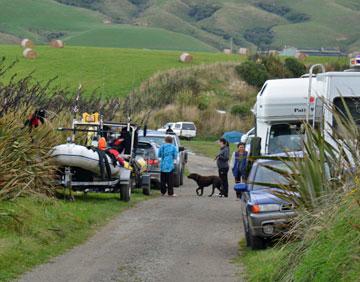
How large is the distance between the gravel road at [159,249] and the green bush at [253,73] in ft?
166

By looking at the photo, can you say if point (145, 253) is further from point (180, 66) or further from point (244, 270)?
point (180, 66)

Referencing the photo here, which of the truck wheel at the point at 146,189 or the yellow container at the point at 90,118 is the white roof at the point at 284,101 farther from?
the truck wheel at the point at 146,189

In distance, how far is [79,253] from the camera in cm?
1563

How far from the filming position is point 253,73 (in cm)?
7444

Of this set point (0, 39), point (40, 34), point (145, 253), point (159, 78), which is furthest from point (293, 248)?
point (40, 34)

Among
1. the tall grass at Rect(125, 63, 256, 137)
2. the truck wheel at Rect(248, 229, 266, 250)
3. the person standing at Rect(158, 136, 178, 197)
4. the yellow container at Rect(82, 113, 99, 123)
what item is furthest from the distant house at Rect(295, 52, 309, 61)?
the truck wheel at Rect(248, 229, 266, 250)

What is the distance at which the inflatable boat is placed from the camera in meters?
21.8

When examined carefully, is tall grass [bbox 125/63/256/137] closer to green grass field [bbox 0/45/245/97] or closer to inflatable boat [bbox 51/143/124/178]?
green grass field [bbox 0/45/245/97]

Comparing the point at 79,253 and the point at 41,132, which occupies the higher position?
the point at 41,132

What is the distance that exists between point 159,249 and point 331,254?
20.9 ft

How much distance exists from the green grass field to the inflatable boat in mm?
48537

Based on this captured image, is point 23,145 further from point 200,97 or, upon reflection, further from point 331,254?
point 200,97

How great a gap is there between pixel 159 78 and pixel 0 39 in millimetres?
64128

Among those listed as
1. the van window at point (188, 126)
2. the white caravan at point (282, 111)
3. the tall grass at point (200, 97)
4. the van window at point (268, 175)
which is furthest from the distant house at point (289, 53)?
the van window at point (268, 175)
